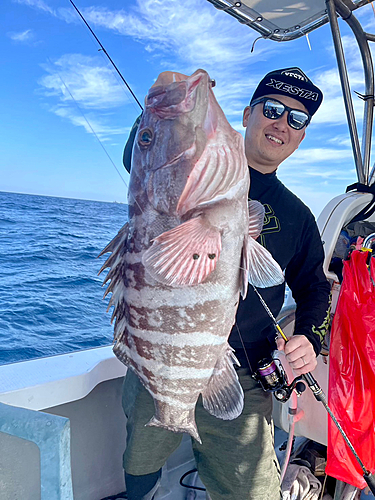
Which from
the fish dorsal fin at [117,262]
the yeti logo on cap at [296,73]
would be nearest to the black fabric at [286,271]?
the yeti logo on cap at [296,73]

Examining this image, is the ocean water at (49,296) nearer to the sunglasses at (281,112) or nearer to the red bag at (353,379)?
the sunglasses at (281,112)

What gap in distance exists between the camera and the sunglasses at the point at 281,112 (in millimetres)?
1895

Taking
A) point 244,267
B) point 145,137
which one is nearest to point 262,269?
point 244,267

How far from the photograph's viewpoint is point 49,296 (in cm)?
569

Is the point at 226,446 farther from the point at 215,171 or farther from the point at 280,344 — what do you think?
the point at 215,171

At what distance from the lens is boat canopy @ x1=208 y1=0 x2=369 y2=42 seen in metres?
2.97

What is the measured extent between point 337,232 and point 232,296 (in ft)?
5.30

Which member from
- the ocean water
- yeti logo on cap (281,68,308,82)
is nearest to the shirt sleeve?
yeti logo on cap (281,68,308,82)

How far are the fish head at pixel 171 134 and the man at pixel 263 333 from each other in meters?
0.58

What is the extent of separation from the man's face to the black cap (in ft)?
0.09

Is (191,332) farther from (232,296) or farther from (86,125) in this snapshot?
(86,125)

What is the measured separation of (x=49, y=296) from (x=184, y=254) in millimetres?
5133

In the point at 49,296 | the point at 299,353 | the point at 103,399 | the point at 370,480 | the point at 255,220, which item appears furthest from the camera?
the point at 49,296

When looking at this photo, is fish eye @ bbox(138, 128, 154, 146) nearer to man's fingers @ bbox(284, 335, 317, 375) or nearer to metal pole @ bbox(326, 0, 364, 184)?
man's fingers @ bbox(284, 335, 317, 375)
